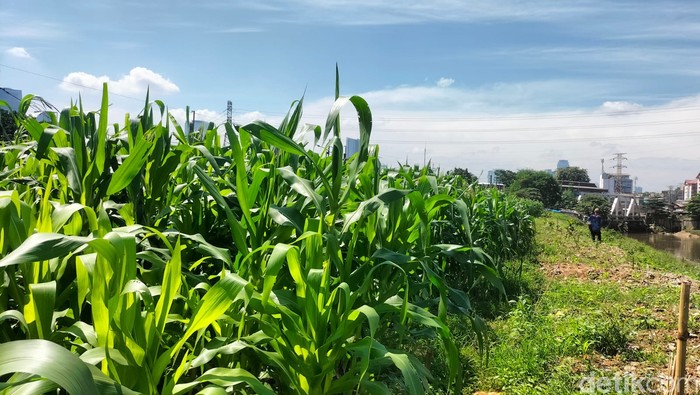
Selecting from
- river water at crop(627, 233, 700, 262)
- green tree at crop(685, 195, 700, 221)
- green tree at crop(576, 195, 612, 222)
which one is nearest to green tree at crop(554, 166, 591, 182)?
green tree at crop(576, 195, 612, 222)

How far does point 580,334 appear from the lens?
401cm

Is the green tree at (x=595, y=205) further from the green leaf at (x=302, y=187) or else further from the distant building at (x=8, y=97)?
the green leaf at (x=302, y=187)

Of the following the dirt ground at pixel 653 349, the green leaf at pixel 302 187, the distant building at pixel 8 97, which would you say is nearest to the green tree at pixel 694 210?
the dirt ground at pixel 653 349

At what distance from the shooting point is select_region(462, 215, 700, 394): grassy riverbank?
3209 mm

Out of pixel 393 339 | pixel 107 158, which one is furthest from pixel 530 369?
pixel 107 158

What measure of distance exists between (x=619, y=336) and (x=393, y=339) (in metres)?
2.68

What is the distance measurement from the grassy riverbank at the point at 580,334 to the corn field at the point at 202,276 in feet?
3.04

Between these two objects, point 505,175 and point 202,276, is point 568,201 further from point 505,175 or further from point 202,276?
point 202,276

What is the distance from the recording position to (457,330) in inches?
157

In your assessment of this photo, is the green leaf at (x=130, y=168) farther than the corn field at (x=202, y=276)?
Yes

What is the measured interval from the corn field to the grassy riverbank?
928mm

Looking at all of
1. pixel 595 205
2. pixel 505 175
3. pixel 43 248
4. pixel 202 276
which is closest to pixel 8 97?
pixel 202 276

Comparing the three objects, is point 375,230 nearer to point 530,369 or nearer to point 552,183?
point 530,369

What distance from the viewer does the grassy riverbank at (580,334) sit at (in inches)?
126
